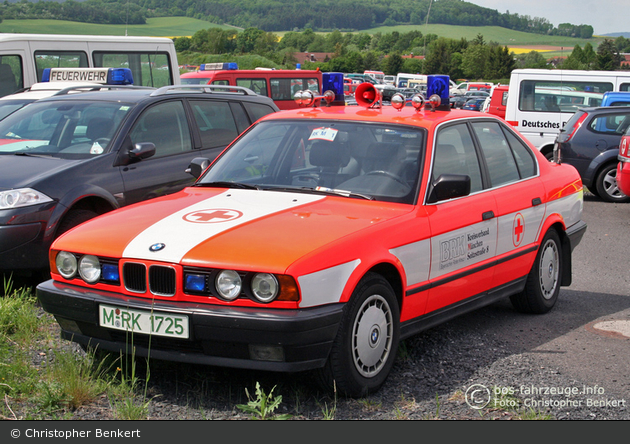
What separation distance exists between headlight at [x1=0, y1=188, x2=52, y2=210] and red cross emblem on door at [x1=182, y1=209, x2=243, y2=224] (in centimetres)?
202

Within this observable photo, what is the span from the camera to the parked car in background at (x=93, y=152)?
566 centimetres

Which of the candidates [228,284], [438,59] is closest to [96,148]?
[228,284]

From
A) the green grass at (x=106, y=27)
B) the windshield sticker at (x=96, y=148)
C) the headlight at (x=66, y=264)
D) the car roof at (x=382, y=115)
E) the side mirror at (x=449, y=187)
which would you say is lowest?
the headlight at (x=66, y=264)

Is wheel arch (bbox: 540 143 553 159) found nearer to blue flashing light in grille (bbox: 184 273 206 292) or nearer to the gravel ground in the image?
the gravel ground

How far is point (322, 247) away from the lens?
3660mm

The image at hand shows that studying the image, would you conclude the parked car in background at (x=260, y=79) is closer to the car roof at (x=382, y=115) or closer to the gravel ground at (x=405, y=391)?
the car roof at (x=382, y=115)

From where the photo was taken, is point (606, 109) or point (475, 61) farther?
point (475, 61)

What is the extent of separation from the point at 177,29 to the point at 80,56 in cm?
11061

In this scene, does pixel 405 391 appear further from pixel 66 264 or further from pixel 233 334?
pixel 66 264

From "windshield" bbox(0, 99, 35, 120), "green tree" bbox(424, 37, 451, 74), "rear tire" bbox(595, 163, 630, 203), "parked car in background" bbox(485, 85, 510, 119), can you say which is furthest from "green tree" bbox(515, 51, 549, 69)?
"windshield" bbox(0, 99, 35, 120)

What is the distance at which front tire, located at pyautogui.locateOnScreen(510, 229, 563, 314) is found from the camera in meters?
5.77

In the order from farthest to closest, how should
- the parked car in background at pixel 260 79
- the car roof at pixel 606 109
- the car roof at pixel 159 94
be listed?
the parked car in background at pixel 260 79 → the car roof at pixel 606 109 → the car roof at pixel 159 94

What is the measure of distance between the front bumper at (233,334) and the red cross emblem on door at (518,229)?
2.15 meters

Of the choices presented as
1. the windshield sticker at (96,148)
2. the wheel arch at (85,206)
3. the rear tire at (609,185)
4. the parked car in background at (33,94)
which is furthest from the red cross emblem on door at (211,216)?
the rear tire at (609,185)
